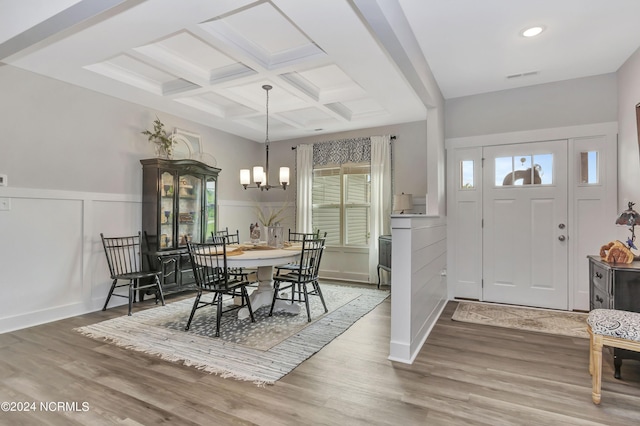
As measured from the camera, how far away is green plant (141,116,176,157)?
4.45 metres

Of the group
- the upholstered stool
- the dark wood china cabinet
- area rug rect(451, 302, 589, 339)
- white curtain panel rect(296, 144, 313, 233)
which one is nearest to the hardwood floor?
the upholstered stool

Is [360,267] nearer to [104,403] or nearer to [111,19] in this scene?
[104,403]

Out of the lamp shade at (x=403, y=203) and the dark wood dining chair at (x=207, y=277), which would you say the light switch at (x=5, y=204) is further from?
the lamp shade at (x=403, y=203)

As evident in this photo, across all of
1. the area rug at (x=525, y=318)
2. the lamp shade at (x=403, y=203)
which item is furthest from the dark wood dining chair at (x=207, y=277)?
the lamp shade at (x=403, y=203)

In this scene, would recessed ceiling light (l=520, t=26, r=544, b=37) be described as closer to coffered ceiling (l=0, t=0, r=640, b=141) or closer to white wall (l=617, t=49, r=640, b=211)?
coffered ceiling (l=0, t=0, r=640, b=141)

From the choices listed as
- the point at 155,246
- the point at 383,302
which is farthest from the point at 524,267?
the point at 155,246

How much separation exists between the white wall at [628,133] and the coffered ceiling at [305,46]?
0.16 metres

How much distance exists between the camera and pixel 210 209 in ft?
16.8

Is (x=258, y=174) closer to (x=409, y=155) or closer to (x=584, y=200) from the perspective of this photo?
(x=409, y=155)

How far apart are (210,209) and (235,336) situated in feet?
8.32

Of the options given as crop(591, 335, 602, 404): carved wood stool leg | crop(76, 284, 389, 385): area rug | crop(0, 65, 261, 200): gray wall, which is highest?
crop(0, 65, 261, 200): gray wall

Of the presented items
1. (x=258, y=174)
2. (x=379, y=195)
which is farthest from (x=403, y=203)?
(x=258, y=174)

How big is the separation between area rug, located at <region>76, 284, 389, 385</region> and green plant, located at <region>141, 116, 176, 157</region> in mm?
2094

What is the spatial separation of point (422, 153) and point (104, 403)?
4.86 m
